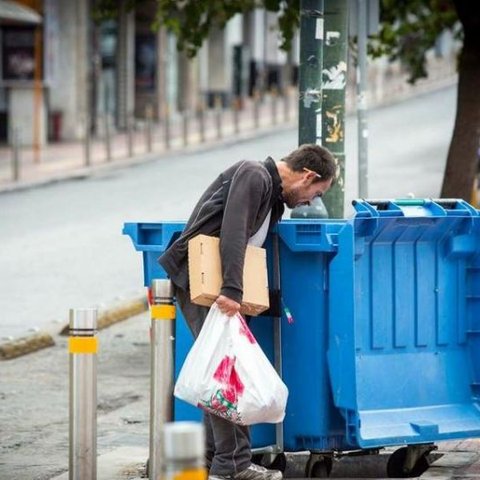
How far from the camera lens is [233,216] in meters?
8.05

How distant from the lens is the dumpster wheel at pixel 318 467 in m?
8.81

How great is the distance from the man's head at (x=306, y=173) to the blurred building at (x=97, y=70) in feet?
78.7

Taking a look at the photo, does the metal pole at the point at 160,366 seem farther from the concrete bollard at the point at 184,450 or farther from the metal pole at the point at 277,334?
the concrete bollard at the point at 184,450

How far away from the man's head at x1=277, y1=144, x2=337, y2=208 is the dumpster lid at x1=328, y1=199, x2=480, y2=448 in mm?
233

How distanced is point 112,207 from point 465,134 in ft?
32.7

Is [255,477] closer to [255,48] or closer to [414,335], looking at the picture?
[414,335]

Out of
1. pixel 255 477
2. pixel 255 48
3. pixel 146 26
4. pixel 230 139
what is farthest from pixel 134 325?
pixel 255 48

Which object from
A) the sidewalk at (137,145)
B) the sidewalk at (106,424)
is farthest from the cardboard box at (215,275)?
the sidewalk at (137,145)

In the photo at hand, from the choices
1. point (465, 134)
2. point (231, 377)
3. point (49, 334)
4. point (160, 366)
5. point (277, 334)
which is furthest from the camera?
point (465, 134)

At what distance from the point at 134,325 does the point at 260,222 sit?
789 centimetres

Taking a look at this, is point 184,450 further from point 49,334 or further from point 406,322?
point 49,334

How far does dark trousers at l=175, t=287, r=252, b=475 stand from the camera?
8219 millimetres

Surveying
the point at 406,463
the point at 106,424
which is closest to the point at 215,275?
the point at 406,463

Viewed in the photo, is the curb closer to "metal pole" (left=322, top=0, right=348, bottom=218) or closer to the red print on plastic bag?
"metal pole" (left=322, top=0, right=348, bottom=218)
